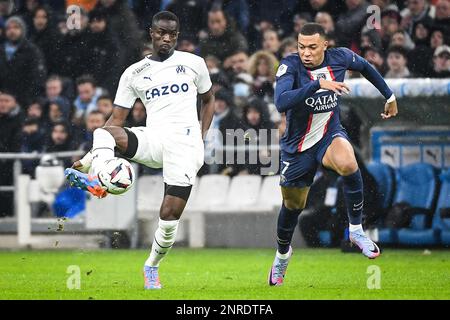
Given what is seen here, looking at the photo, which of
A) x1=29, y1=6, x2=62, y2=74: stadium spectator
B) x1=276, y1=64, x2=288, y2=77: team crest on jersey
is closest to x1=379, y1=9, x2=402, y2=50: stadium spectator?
x1=29, y1=6, x2=62, y2=74: stadium spectator

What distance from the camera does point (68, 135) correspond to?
16766 millimetres

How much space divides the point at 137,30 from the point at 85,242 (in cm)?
315

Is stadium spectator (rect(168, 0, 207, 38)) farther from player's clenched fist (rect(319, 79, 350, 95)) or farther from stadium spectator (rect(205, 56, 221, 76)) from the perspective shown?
player's clenched fist (rect(319, 79, 350, 95))

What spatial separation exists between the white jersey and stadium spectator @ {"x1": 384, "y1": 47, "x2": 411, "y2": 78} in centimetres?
534

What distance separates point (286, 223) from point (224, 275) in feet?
5.08

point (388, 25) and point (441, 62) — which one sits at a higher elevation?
point (388, 25)

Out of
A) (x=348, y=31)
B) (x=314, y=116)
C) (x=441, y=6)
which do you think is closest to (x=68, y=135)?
(x=348, y=31)

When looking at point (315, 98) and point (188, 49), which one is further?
point (188, 49)

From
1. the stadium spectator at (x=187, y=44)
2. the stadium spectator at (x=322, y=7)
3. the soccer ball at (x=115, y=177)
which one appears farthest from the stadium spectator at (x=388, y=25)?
the soccer ball at (x=115, y=177)

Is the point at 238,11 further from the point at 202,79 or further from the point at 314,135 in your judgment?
the point at 314,135

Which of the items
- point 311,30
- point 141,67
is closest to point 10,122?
point 141,67

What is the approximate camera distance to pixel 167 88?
10258 millimetres

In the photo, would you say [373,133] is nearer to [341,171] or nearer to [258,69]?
[258,69]

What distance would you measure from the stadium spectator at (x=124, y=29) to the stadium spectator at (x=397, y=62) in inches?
148
